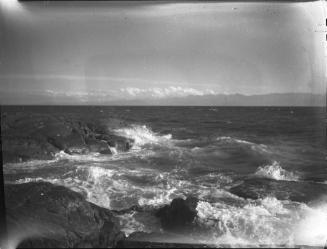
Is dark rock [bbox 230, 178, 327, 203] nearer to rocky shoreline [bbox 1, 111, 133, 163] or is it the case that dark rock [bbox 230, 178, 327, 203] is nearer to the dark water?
the dark water

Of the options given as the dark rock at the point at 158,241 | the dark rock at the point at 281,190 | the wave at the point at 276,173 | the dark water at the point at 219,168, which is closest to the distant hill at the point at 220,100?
the dark water at the point at 219,168

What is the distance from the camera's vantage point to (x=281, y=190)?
2094mm

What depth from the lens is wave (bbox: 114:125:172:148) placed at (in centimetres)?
213

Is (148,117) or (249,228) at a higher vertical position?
(148,117)

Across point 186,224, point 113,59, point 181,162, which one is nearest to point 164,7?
point 113,59

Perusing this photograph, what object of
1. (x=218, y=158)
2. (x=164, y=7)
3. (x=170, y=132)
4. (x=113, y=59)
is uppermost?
(x=164, y=7)

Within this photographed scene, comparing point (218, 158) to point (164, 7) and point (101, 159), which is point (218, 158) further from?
point (164, 7)

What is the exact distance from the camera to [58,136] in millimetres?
2217

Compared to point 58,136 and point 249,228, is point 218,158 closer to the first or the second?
point 249,228

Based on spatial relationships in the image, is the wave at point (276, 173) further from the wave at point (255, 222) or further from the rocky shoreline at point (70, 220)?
the rocky shoreline at point (70, 220)

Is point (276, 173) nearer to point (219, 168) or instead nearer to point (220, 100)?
point (219, 168)

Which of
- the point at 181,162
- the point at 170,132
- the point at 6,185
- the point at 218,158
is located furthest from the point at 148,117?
the point at 6,185

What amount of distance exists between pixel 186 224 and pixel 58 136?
1114 mm

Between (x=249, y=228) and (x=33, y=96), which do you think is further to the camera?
(x=33, y=96)
